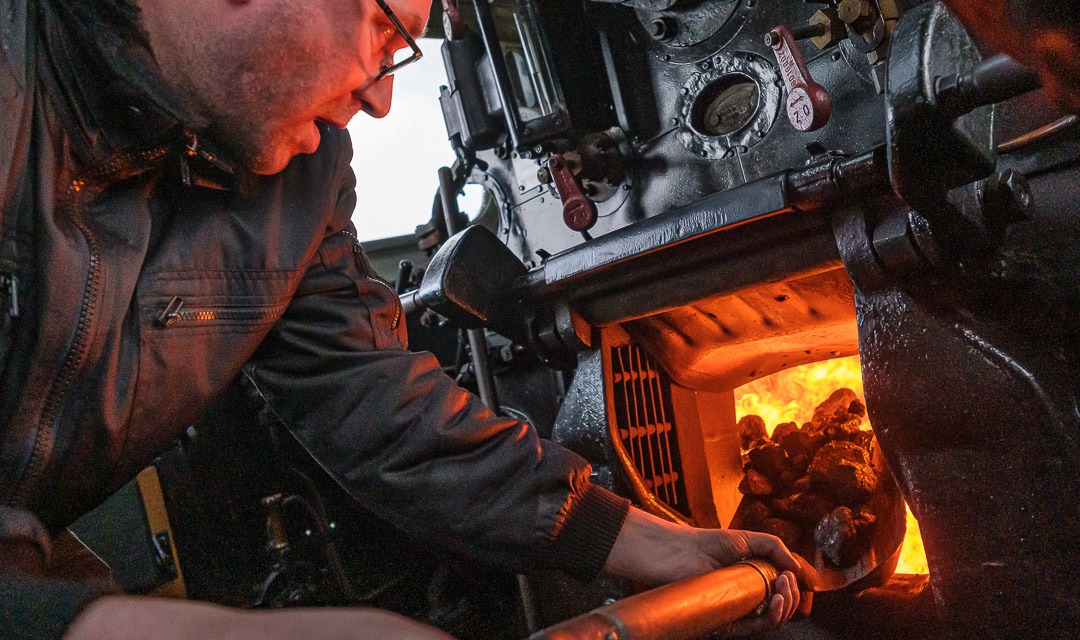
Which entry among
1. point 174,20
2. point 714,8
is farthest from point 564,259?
point 174,20

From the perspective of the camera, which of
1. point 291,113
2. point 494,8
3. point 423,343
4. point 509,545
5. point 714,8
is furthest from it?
point 423,343

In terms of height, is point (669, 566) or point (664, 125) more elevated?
point (664, 125)

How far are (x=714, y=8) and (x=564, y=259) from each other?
2.22 feet

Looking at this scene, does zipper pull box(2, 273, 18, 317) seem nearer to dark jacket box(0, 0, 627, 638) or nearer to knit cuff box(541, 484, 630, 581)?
dark jacket box(0, 0, 627, 638)

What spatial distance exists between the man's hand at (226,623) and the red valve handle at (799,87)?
4.04ft

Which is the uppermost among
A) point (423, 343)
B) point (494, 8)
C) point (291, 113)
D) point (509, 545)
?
point (494, 8)

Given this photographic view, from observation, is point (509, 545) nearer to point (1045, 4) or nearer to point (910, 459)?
point (910, 459)

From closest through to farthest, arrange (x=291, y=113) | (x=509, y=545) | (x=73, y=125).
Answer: (x=73, y=125) → (x=291, y=113) → (x=509, y=545)

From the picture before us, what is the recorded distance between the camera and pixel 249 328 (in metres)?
1.30

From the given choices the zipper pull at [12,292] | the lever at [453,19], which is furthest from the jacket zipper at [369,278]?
the lever at [453,19]

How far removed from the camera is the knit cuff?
1334 mm

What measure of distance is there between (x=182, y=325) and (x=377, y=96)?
478 mm

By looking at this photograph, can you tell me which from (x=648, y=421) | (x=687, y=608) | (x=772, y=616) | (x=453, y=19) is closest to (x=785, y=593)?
(x=772, y=616)

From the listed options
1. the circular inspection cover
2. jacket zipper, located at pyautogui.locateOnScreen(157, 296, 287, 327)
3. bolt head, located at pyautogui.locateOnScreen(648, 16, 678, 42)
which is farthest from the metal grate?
jacket zipper, located at pyautogui.locateOnScreen(157, 296, 287, 327)
